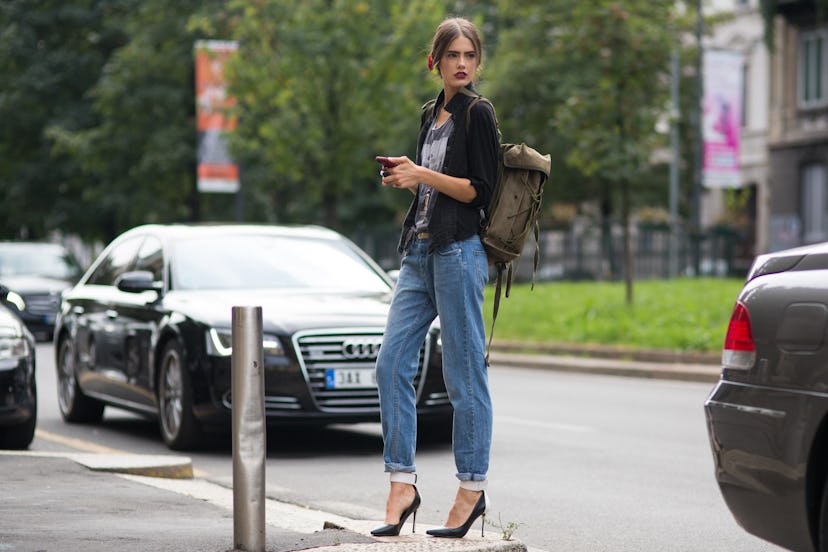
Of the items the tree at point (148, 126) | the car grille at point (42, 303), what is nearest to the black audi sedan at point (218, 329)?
the car grille at point (42, 303)

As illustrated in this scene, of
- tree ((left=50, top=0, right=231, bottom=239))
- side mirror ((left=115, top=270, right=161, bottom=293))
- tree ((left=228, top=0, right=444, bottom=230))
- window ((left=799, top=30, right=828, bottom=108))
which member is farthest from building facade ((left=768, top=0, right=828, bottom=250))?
side mirror ((left=115, top=270, right=161, bottom=293))

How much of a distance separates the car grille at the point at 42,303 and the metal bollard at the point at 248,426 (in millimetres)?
19415

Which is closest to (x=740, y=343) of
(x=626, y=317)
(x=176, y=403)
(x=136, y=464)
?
(x=136, y=464)

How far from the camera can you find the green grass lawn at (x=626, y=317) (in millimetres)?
18636

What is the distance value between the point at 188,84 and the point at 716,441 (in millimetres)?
34723

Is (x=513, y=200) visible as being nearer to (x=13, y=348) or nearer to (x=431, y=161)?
(x=431, y=161)

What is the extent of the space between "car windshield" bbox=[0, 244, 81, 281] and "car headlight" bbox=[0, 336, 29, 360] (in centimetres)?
1640

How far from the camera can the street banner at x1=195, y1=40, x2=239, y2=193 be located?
3034cm

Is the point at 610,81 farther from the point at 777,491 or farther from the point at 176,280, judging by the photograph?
the point at 777,491

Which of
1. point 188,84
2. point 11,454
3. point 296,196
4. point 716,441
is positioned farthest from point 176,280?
point 296,196

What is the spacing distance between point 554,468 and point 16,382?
3332mm

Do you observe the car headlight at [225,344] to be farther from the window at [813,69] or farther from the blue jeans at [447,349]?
the window at [813,69]

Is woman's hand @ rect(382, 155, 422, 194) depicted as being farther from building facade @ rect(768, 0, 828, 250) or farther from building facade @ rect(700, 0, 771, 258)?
building facade @ rect(700, 0, 771, 258)

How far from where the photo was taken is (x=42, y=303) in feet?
79.2
